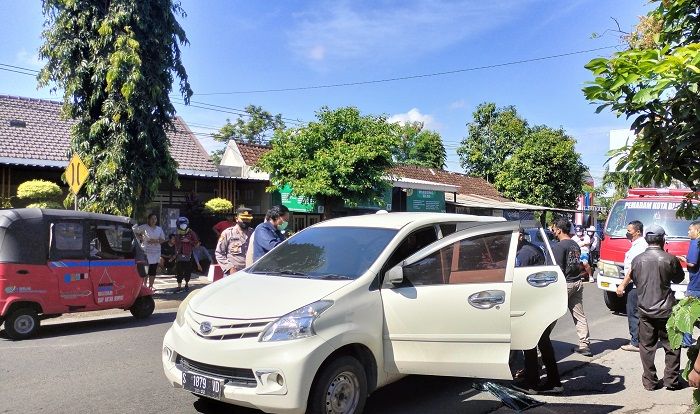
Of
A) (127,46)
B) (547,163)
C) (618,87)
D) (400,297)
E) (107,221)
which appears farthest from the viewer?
(547,163)

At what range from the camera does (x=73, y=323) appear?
941 cm

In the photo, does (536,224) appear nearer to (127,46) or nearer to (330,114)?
(127,46)

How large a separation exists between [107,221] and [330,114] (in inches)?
379

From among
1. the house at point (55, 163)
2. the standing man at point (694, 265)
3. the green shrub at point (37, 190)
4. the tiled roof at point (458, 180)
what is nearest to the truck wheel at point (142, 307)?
the house at point (55, 163)

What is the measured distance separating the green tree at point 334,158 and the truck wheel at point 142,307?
710 cm

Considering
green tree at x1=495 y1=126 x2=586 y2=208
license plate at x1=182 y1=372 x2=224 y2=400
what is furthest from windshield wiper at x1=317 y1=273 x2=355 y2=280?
green tree at x1=495 y1=126 x2=586 y2=208

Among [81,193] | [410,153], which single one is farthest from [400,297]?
[410,153]

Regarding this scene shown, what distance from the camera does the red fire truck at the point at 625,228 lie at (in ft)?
34.9

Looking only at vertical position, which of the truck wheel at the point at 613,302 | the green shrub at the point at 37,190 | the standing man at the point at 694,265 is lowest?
the truck wheel at the point at 613,302

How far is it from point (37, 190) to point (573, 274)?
11433 millimetres

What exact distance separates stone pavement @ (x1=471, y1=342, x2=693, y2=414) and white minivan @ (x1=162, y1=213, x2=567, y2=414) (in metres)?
0.86

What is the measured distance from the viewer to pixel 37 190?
12.8 metres

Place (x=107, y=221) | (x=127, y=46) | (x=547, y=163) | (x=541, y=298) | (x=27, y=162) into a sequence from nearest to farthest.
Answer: (x=541, y=298) → (x=107, y=221) → (x=127, y=46) → (x=27, y=162) → (x=547, y=163)

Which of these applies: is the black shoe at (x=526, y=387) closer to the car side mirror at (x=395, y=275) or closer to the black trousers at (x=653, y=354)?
the black trousers at (x=653, y=354)
